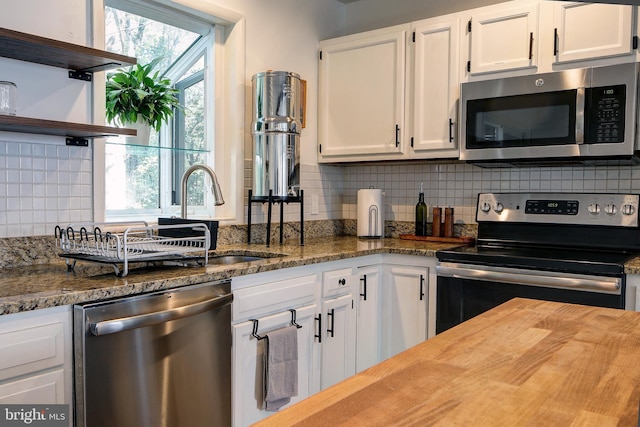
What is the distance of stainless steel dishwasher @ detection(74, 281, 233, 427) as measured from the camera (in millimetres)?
1528

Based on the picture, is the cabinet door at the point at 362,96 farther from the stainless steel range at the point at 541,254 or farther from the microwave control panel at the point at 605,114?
the microwave control panel at the point at 605,114

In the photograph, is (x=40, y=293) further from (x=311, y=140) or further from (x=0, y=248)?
(x=311, y=140)

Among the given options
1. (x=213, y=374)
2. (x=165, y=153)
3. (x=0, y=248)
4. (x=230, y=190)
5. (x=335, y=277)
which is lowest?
(x=213, y=374)

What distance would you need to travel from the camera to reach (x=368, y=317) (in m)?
2.79

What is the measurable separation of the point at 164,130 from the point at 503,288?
1.83 metres

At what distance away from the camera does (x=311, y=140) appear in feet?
11.1

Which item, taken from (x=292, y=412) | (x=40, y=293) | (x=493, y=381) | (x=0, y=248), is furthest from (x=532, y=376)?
(x=0, y=248)

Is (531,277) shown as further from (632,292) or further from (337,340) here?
(337,340)

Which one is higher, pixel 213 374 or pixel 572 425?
pixel 572 425

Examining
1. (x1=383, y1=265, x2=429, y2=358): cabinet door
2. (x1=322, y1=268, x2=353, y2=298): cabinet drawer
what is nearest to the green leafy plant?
(x1=322, y1=268, x2=353, y2=298): cabinet drawer

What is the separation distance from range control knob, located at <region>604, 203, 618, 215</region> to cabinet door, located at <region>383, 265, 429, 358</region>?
94 centimetres

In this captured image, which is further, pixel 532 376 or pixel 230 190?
pixel 230 190

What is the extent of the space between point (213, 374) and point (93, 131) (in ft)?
3.24

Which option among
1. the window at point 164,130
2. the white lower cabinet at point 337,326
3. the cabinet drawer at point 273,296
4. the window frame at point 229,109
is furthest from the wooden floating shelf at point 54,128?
the white lower cabinet at point 337,326
